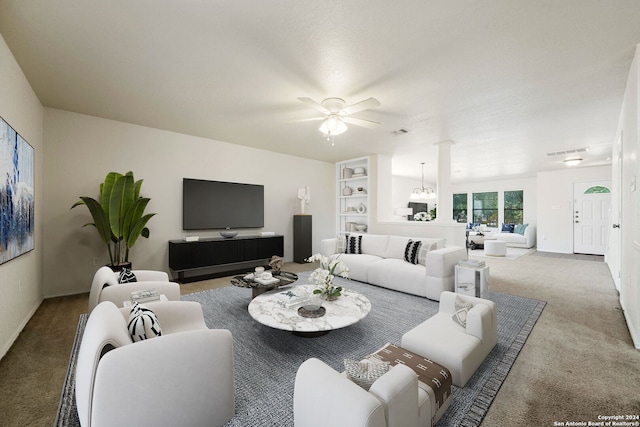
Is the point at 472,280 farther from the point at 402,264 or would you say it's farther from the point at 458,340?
the point at 458,340

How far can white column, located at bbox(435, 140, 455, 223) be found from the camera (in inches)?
200

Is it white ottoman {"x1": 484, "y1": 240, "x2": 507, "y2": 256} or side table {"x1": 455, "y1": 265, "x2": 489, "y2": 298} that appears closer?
side table {"x1": 455, "y1": 265, "x2": 489, "y2": 298}

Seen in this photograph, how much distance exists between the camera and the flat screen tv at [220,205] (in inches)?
192

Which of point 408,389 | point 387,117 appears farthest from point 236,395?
point 387,117

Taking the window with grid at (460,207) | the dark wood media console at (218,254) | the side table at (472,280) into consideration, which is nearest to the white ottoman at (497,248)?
the window with grid at (460,207)

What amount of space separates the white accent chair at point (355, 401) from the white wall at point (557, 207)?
9365 mm

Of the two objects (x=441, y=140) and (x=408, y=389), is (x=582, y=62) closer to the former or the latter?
(x=441, y=140)

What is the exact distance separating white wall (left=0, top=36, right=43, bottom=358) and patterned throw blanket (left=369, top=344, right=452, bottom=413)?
320 centimetres

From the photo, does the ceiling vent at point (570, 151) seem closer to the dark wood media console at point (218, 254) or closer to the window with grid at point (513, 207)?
the window with grid at point (513, 207)

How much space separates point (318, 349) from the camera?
2.34 metres

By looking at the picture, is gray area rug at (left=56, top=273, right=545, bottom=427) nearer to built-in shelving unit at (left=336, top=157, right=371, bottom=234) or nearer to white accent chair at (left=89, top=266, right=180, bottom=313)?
white accent chair at (left=89, top=266, right=180, bottom=313)

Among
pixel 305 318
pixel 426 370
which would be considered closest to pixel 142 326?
pixel 305 318

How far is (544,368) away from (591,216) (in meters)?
8.10

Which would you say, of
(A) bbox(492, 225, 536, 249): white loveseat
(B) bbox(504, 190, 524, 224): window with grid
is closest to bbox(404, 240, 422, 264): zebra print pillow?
(A) bbox(492, 225, 536, 249): white loveseat
